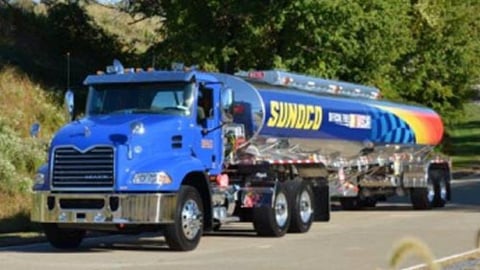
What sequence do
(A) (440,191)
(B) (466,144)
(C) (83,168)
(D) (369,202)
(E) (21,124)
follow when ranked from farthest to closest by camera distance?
1. (B) (466,144)
2. (E) (21,124)
3. (D) (369,202)
4. (A) (440,191)
5. (C) (83,168)

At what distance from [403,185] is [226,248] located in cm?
1173

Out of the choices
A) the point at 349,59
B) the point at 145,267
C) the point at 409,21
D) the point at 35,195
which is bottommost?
the point at 145,267

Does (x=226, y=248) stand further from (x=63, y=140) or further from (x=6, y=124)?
(x=6, y=124)

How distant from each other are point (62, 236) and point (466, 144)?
187 feet

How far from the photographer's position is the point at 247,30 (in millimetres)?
31406

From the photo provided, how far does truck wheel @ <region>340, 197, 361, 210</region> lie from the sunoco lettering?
702 centimetres

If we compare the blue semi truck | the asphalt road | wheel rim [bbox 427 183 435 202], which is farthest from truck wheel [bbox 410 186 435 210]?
the blue semi truck

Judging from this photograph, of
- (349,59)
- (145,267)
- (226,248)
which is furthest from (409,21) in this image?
(145,267)

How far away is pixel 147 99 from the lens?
15547 millimetres

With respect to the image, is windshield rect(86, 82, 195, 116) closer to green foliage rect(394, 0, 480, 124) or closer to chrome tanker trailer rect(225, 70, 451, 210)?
chrome tanker trailer rect(225, 70, 451, 210)

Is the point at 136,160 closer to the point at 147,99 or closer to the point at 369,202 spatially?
the point at 147,99

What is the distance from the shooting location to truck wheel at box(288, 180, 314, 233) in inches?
711

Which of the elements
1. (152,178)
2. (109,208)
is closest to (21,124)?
(109,208)

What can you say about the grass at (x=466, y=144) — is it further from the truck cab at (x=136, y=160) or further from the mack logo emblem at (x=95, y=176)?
the mack logo emblem at (x=95, y=176)
